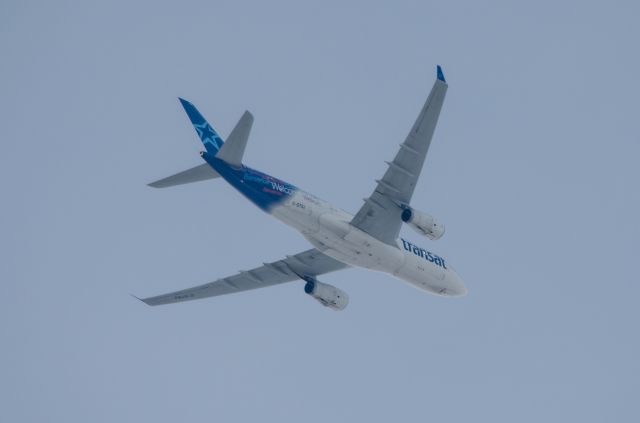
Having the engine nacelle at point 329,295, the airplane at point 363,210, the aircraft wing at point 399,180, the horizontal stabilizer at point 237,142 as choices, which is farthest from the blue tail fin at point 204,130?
the engine nacelle at point 329,295

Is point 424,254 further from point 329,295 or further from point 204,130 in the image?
point 204,130

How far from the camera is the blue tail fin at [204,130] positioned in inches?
1982

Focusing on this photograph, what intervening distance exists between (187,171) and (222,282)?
11855mm

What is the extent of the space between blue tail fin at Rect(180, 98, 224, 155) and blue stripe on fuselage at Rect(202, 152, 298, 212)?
131 centimetres

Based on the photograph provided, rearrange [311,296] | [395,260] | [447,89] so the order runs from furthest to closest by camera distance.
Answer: [311,296], [395,260], [447,89]

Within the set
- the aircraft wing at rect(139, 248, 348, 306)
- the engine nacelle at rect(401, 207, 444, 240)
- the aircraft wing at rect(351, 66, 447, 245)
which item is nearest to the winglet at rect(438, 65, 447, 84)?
the aircraft wing at rect(351, 66, 447, 245)

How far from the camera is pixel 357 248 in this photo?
167ft

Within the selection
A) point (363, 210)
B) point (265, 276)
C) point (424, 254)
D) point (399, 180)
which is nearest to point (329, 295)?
point (265, 276)

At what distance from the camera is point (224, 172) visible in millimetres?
48219

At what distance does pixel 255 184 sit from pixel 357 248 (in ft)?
20.7

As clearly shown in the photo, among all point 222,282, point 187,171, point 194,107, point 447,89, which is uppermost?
point 447,89

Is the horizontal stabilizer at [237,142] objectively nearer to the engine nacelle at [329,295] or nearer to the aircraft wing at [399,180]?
the aircraft wing at [399,180]

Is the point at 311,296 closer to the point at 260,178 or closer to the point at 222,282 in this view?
the point at 222,282

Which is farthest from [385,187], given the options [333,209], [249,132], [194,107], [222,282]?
[222,282]
